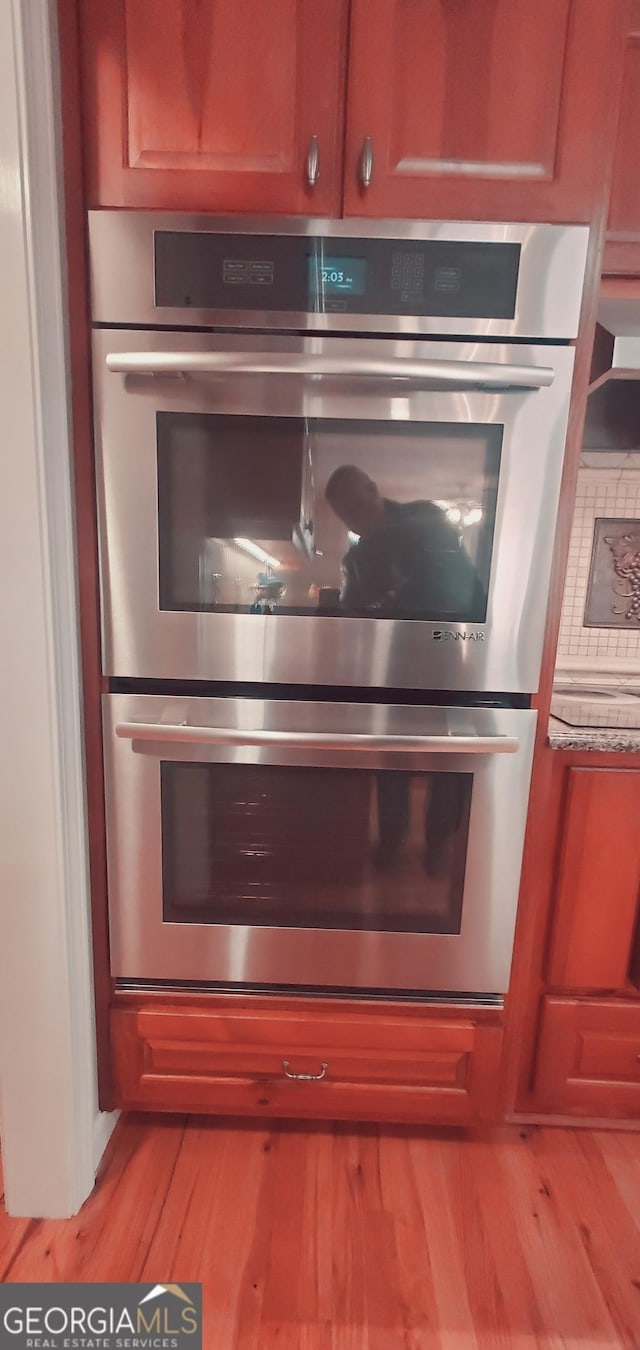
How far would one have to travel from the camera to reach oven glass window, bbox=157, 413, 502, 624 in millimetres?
1172

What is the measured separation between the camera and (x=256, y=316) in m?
1.13

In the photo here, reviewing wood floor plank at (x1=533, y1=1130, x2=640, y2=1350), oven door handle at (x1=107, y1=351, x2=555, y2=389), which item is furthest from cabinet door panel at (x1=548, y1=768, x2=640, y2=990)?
oven door handle at (x1=107, y1=351, x2=555, y2=389)

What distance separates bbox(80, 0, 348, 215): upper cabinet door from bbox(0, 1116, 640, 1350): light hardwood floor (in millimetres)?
1639

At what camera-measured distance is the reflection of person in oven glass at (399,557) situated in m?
1.20

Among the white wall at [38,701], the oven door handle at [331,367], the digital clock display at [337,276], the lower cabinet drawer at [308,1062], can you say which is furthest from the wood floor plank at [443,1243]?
the digital clock display at [337,276]

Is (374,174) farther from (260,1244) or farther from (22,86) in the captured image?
(260,1244)

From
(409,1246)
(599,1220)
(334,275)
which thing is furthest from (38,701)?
(599,1220)

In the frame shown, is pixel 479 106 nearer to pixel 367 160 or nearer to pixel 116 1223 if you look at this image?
pixel 367 160

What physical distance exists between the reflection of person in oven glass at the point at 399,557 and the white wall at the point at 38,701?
0.43 metres

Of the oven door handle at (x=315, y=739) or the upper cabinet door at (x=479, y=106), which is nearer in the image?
the upper cabinet door at (x=479, y=106)

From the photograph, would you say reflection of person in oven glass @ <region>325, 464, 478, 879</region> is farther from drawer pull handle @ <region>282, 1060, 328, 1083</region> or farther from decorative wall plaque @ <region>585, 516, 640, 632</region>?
drawer pull handle @ <region>282, 1060, 328, 1083</region>

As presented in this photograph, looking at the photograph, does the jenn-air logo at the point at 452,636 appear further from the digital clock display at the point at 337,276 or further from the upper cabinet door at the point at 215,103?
the upper cabinet door at the point at 215,103

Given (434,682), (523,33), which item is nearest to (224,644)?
(434,682)

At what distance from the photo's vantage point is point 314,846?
52.5 inches
